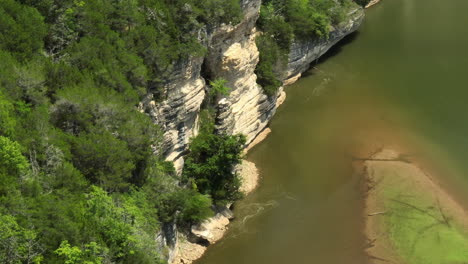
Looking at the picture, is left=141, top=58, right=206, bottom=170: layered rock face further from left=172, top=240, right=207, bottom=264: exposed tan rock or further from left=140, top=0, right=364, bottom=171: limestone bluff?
left=172, top=240, right=207, bottom=264: exposed tan rock

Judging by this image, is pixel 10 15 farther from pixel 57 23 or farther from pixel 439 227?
pixel 439 227

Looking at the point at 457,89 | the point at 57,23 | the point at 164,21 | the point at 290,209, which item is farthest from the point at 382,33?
the point at 57,23

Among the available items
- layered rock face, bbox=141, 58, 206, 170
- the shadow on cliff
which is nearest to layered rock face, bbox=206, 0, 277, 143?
layered rock face, bbox=141, 58, 206, 170

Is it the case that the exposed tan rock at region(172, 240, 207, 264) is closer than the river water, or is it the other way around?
the exposed tan rock at region(172, 240, 207, 264)

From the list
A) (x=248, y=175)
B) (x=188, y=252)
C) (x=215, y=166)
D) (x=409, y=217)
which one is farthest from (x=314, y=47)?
(x=188, y=252)

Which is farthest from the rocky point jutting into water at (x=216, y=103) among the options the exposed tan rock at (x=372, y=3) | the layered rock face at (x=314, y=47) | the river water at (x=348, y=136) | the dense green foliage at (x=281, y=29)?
the exposed tan rock at (x=372, y=3)

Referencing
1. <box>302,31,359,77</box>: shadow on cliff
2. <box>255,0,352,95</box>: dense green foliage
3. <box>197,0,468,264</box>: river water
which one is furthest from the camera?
<box>302,31,359,77</box>: shadow on cliff
